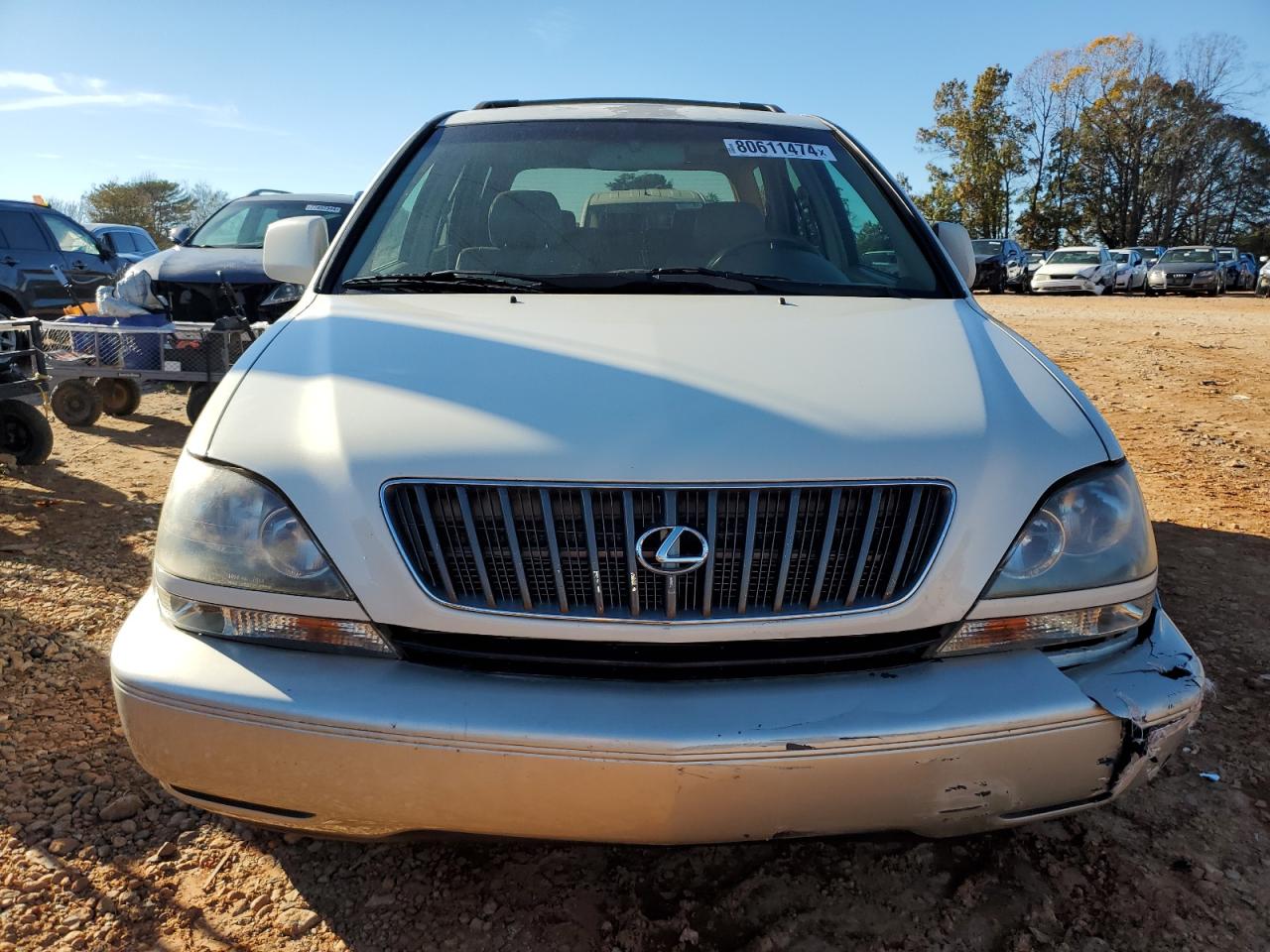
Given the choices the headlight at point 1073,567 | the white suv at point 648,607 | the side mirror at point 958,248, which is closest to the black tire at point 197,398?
the white suv at point 648,607

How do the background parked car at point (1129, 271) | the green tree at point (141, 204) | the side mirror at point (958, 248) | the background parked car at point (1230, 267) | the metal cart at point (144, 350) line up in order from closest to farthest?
the side mirror at point (958, 248) → the metal cart at point (144, 350) → the background parked car at point (1129, 271) → the background parked car at point (1230, 267) → the green tree at point (141, 204)

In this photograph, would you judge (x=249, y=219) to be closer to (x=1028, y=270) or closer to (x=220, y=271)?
(x=220, y=271)

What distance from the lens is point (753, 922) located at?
1965 mm

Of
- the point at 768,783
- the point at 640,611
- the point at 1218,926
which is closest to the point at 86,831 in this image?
the point at 640,611

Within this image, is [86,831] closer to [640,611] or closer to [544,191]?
[640,611]

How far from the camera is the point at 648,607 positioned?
1684 millimetres

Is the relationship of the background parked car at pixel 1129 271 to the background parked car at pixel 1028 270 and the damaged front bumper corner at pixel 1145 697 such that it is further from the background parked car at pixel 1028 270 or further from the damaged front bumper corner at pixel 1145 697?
the damaged front bumper corner at pixel 1145 697

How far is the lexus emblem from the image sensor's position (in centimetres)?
163

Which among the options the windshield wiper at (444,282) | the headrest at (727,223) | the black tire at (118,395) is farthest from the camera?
the black tire at (118,395)

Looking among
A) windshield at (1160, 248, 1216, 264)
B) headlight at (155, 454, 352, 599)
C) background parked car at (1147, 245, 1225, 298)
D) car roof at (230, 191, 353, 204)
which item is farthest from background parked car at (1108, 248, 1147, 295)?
headlight at (155, 454, 352, 599)

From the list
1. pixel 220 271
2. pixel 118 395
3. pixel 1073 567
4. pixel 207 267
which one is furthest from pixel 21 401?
pixel 1073 567

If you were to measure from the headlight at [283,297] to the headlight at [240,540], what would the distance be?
5.95 metres

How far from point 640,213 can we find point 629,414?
1.27 m

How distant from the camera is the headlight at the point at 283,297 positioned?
7.48m
